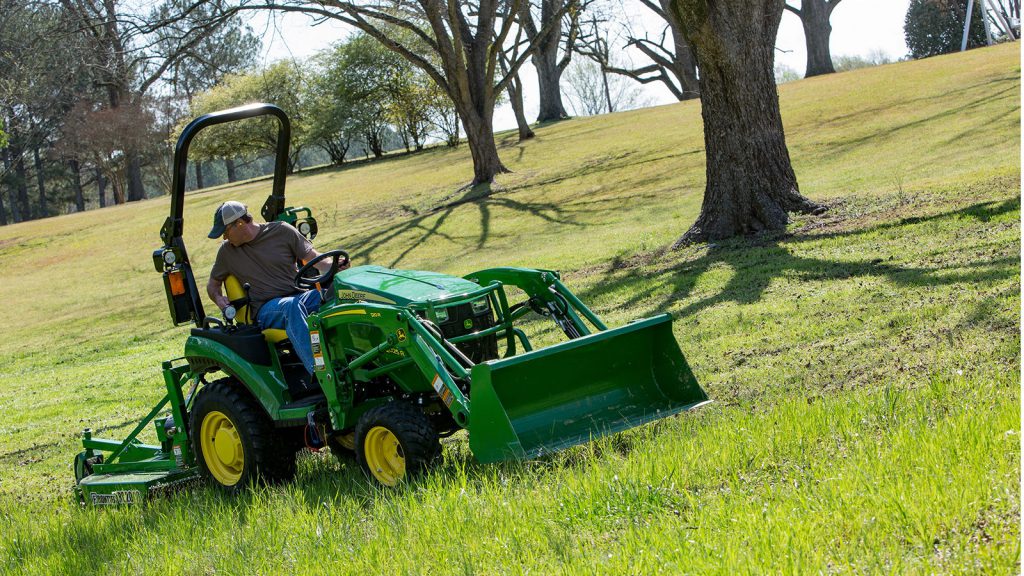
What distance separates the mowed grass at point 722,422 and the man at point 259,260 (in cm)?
116

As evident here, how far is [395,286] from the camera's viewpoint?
5859 millimetres

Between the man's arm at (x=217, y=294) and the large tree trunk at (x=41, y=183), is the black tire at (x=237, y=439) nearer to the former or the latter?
the man's arm at (x=217, y=294)

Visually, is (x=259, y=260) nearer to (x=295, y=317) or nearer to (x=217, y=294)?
(x=217, y=294)

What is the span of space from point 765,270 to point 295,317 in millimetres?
5936

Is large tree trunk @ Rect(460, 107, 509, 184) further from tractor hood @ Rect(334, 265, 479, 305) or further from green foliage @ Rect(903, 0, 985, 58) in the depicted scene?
green foliage @ Rect(903, 0, 985, 58)

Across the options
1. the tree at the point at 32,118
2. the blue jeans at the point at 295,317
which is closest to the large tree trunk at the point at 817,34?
the tree at the point at 32,118

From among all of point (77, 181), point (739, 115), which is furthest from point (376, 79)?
point (739, 115)

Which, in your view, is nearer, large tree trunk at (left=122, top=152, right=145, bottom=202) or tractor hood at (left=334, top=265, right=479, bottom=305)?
tractor hood at (left=334, top=265, right=479, bottom=305)

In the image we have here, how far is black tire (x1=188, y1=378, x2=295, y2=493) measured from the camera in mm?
6113

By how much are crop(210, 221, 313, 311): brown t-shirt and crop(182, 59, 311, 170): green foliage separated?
4647 centimetres

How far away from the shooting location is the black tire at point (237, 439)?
6.11 m

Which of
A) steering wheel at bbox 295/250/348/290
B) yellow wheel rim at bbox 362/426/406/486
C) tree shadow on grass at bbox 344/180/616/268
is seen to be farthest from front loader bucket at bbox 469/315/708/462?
tree shadow on grass at bbox 344/180/616/268

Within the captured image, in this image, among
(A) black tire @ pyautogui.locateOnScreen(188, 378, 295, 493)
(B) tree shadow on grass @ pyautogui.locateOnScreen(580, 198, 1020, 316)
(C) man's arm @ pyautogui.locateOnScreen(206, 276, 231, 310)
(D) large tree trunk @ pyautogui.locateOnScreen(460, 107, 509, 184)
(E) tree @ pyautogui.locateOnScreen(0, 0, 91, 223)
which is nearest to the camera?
(A) black tire @ pyautogui.locateOnScreen(188, 378, 295, 493)

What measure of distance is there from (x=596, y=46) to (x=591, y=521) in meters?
37.3
